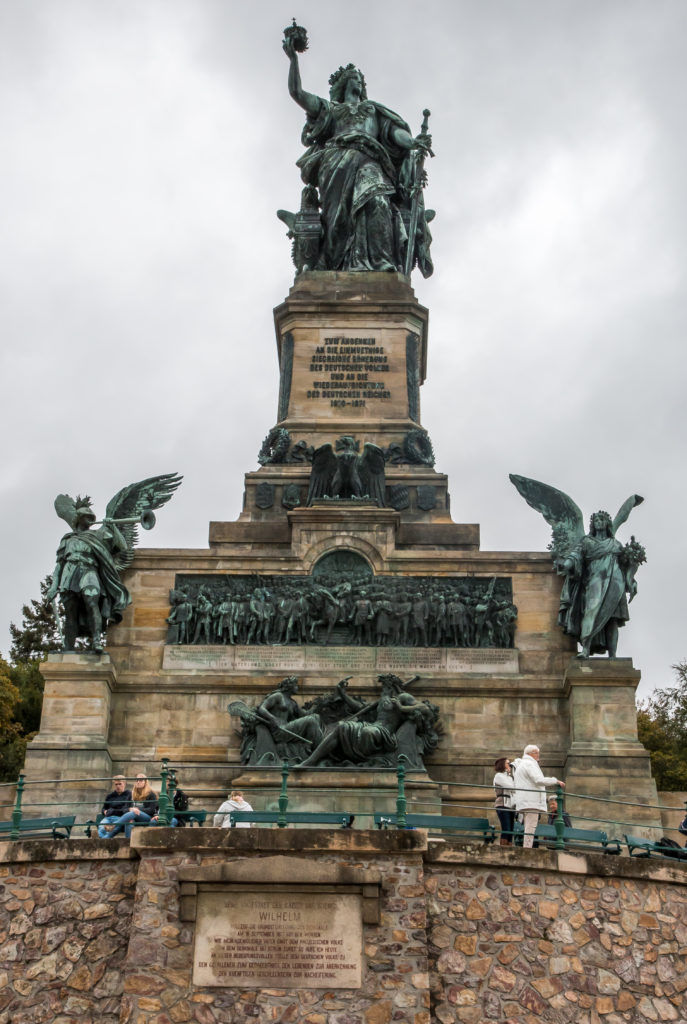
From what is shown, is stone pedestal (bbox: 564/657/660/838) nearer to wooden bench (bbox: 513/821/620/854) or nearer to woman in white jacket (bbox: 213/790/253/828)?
wooden bench (bbox: 513/821/620/854)

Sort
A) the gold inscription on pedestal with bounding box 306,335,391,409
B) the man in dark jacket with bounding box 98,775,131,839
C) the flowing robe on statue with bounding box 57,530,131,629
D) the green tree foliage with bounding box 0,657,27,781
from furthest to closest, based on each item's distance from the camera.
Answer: the green tree foliage with bounding box 0,657,27,781 → the gold inscription on pedestal with bounding box 306,335,391,409 → the flowing robe on statue with bounding box 57,530,131,629 → the man in dark jacket with bounding box 98,775,131,839

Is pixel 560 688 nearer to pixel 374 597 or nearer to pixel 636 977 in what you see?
pixel 374 597

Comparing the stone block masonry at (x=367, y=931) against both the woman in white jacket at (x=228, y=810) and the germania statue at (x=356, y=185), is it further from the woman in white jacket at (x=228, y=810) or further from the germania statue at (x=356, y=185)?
the germania statue at (x=356, y=185)

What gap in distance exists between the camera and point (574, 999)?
19.0 metres

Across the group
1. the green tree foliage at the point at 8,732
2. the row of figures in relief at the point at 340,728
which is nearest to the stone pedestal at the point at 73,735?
the row of figures in relief at the point at 340,728

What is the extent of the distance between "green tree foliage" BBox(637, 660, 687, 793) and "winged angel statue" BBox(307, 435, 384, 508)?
11.4m

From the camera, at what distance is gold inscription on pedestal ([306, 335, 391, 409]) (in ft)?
109

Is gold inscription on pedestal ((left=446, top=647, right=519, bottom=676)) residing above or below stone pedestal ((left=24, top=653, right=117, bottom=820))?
above

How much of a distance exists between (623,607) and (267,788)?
23.1 feet

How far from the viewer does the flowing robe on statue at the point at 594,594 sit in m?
28.0

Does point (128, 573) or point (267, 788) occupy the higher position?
point (128, 573)

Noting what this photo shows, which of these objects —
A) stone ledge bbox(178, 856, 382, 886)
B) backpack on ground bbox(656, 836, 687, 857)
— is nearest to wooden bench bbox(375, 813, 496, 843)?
stone ledge bbox(178, 856, 382, 886)

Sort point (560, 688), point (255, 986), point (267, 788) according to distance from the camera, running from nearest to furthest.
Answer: point (255, 986), point (267, 788), point (560, 688)

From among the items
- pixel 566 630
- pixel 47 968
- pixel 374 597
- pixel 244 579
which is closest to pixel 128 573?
pixel 244 579
